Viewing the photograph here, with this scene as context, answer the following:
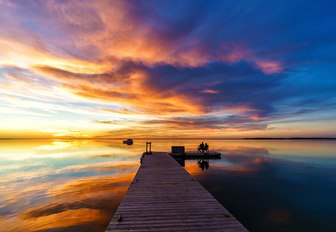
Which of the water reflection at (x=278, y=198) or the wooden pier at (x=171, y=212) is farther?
the water reflection at (x=278, y=198)

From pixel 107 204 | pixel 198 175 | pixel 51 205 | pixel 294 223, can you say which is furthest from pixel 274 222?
pixel 51 205

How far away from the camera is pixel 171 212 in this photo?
754 cm

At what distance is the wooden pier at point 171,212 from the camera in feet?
20.9

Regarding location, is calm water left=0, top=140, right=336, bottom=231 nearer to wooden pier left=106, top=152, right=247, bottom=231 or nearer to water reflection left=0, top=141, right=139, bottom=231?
water reflection left=0, top=141, right=139, bottom=231

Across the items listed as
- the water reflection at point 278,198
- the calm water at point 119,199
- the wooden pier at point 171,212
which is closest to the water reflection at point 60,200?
the calm water at point 119,199

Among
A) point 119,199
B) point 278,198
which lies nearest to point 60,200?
point 119,199

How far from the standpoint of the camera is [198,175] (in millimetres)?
23391

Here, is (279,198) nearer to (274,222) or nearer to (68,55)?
(274,222)

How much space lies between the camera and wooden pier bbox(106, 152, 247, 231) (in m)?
6.36

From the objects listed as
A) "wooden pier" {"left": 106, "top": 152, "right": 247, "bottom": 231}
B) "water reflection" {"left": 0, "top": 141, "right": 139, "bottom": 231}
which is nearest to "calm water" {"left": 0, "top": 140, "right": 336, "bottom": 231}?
"water reflection" {"left": 0, "top": 141, "right": 139, "bottom": 231}

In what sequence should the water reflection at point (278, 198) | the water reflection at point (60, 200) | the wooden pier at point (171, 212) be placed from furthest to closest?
the water reflection at point (278, 198)
the water reflection at point (60, 200)
the wooden pier at point (171, 212)

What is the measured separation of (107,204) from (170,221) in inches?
338

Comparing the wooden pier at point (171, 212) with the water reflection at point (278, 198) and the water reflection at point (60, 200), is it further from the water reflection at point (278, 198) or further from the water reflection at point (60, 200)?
the water reflection at point (278, 198)

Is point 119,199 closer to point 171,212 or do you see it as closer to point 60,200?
point 60,200
